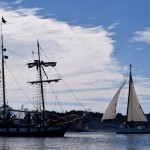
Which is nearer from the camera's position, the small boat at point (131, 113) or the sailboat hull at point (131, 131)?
the sailboat hull at point (131, 131)

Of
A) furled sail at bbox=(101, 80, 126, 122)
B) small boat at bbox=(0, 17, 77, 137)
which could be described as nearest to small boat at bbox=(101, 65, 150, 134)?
furled sail at bbox=(101, 80, 126, 122)

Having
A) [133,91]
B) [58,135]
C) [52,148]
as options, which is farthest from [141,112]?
[52,148]

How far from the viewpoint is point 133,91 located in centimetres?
14725

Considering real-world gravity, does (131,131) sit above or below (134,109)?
below

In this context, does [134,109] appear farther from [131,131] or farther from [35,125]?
[35,125]

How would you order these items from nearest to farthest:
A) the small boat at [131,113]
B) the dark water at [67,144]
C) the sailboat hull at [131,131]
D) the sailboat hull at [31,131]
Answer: the dark water at [67,144]
the sailboat hull at [31,131]
the sailboat hull at [131,131]
the small boat at [131,113]

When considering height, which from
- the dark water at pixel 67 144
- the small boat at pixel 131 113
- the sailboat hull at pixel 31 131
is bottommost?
the dark water at pixel 67 144

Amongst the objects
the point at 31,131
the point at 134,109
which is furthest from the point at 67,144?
the point at 134,109

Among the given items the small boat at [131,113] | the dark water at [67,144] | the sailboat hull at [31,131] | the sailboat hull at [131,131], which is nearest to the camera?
the dark water at [67,144]

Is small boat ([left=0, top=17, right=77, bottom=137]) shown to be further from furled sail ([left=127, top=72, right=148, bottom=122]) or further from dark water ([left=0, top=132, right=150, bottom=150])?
furled sail ([left=127, top=72, right=148, bottom=122])

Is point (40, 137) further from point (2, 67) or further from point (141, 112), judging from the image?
point (141, 112)

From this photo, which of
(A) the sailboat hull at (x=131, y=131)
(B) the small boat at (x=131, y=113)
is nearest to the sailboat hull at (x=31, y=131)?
(A) the sailboat hull at (x=131, y=131)

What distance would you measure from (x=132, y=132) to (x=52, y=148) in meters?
65.6

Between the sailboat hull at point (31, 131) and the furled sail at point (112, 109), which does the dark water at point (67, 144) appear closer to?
the sailboat hull at point (31, 131)
